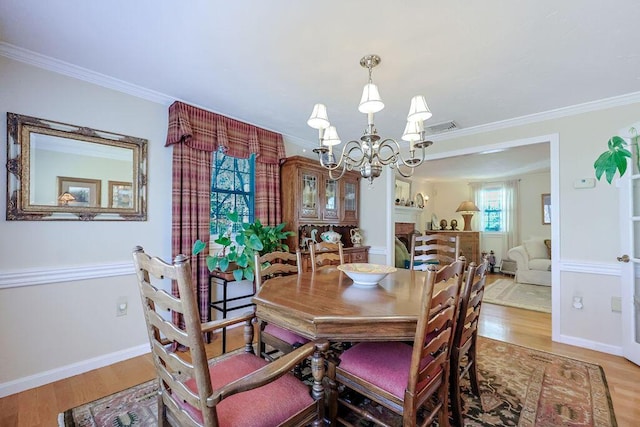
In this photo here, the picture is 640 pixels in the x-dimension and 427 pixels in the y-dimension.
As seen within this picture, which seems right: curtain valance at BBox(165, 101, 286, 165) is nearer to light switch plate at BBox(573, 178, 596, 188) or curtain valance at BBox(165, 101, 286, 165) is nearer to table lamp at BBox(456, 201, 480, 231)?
light switch plate at BBox(573, 178, 596, 188)

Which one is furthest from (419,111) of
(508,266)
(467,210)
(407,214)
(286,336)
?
(508,266)

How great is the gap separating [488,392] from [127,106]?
3585 millimetres

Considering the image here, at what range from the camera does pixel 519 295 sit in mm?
4578

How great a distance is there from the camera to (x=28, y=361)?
2053 millimetres

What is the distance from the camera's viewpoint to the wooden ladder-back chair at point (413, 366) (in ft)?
3.94

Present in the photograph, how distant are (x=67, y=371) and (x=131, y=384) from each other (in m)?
0.54

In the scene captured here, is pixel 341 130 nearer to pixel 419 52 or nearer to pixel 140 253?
pixel 419 52

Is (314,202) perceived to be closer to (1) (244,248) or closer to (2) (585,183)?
(1) (244,248)

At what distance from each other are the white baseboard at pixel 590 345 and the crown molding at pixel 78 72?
4.43m

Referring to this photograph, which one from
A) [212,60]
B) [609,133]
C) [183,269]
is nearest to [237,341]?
[183,269]

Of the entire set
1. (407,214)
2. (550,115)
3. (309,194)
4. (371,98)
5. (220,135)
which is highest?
(550,115)

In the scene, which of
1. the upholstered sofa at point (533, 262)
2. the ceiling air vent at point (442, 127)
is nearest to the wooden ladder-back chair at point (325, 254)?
the ceiling air vent at point (442, 127)

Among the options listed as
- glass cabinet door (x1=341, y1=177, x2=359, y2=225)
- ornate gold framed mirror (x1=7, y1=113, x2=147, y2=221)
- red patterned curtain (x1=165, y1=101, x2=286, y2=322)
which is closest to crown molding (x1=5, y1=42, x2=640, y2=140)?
red patterned curtain (x1=165, y1=101, x2=286, y2=322)

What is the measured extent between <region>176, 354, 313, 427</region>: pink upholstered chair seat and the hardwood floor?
1.30 metres
